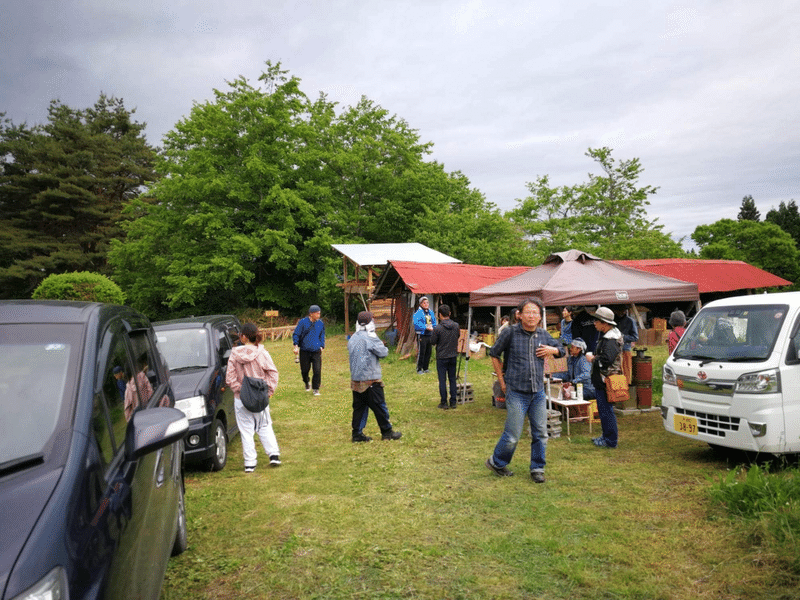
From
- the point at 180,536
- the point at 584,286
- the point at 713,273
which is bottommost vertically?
the point at 180,536

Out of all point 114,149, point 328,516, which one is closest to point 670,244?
point 328,516

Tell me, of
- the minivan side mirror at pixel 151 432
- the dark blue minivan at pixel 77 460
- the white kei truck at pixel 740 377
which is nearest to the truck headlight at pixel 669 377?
the white kei truck at pixel 740 377

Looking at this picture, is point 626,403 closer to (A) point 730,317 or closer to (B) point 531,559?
(A) point 730,317

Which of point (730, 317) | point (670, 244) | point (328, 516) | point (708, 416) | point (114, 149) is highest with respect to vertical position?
point (114, 149)

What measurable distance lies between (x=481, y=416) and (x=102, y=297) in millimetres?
16003

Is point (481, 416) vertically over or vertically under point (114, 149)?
under

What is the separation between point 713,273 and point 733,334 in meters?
21.7

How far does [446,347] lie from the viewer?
33.4 ft

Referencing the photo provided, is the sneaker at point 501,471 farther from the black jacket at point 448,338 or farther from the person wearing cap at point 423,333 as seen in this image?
the person wearing cap at point 423,333

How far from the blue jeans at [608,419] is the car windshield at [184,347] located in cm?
516

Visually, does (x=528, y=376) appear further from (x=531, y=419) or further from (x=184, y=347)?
(x=184, y=347)

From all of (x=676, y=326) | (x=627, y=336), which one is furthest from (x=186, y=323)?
(x=676, y=326)

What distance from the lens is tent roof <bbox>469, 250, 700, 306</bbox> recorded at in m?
8.60

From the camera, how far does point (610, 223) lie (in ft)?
121
